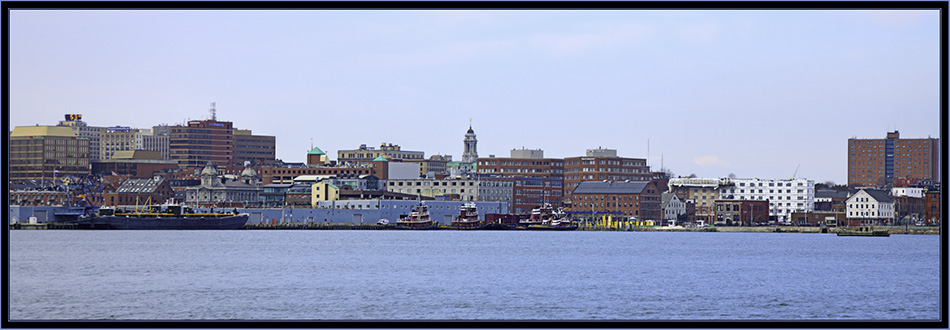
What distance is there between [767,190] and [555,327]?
16445 centimetres

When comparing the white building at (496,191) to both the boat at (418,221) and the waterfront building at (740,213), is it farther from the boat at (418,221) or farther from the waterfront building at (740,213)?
the waterfront building at (740,213)

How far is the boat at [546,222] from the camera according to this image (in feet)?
499

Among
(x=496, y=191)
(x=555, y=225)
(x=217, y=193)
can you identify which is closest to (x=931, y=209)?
(x=555, y=225)

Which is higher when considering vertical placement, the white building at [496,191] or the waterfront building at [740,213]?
the white building at [496,191]

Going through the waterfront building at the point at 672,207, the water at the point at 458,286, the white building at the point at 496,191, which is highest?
the white building at the point at 496,191

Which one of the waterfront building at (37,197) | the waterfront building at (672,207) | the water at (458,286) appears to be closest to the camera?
the water at (458,286)

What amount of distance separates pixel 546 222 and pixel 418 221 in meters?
17.5

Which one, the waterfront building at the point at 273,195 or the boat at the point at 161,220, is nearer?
the boat at the point at 161,220

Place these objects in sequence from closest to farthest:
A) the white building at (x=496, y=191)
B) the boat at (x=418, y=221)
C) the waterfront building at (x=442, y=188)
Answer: the boat at (x=418, y=221)
the waterfront building at (x=442, y=188)
the white building at (x=496, y=191)

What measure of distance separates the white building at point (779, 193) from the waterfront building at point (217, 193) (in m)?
67.1

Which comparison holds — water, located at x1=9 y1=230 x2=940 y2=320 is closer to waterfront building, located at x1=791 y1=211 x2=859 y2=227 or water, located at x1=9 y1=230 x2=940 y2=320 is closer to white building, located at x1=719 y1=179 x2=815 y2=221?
waterfront building, located at x1=791 y1=211 x2=859 y2=227

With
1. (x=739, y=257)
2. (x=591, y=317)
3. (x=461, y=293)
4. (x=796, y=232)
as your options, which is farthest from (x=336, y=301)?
(x=796, y=232)

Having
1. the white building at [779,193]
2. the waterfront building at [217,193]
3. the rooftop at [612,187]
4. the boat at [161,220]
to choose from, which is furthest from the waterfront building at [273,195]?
the white building at [779,193]

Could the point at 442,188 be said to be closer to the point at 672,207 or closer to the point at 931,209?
the point at 672,207
